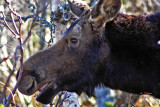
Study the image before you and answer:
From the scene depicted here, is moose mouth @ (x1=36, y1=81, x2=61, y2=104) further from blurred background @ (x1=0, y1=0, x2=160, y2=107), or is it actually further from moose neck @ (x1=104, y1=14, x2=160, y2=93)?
moose neck @ (x1=104, y1=14, x2=160, y2=93)

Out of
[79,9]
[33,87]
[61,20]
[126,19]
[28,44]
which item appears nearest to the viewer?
[33,87]

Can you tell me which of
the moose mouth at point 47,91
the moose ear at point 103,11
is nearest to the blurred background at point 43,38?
the moose mouth at point 47,91

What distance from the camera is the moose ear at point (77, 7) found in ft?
15.7

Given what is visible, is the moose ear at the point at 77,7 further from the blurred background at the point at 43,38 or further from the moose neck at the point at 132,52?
the moose neck at the point at 132,52

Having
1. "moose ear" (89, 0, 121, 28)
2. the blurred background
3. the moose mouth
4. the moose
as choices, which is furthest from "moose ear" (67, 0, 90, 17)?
the moose mouth

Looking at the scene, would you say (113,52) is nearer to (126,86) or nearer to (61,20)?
(126,86)

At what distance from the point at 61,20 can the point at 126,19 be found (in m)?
1.22

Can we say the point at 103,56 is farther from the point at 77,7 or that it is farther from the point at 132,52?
the point at 77,7

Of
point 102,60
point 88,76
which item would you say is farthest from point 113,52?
point 88,76

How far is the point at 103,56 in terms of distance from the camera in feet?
14.1

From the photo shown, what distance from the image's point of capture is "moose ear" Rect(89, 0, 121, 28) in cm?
405

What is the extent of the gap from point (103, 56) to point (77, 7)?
932 millimetres

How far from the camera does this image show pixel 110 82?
445cm

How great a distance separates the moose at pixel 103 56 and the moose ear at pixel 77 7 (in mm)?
373
